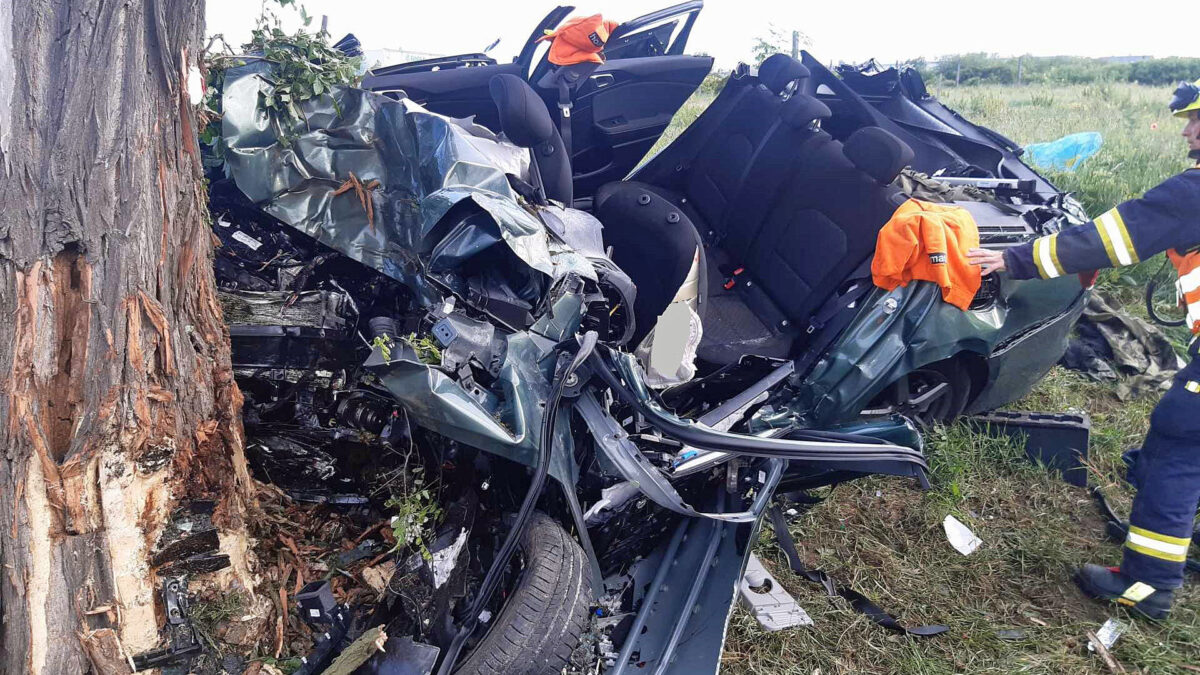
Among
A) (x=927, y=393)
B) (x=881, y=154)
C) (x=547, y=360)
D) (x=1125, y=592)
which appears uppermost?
(x=881, y=154)

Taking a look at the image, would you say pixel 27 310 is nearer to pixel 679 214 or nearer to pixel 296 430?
pixel 296 430

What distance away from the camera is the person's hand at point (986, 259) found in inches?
105

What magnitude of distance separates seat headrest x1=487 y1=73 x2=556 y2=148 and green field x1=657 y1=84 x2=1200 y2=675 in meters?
1.75

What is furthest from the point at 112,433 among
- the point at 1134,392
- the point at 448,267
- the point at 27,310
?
the point at 1134,392

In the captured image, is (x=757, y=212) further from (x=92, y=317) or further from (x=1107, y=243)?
(x=92, y=317)

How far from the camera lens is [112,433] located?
5.40 feet

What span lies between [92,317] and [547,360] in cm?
105

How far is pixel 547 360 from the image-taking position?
82.2 inches

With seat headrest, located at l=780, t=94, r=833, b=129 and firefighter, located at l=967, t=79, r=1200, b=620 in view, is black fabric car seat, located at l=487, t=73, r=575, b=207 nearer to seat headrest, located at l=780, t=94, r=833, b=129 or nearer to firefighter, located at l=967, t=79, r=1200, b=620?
seat headrest, located at l=780, t=94, r=833, b=129

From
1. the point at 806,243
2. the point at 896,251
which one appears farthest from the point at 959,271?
the point at 806,243

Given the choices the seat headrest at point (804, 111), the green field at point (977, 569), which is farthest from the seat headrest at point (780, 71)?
the green field at point (977, 569)

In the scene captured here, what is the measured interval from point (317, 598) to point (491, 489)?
0.57 metres

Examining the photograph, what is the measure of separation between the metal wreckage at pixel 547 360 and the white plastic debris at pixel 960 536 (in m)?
0.43

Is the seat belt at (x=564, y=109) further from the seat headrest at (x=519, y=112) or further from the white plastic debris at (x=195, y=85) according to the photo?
the white plastic debris at (x=195, y=85)
